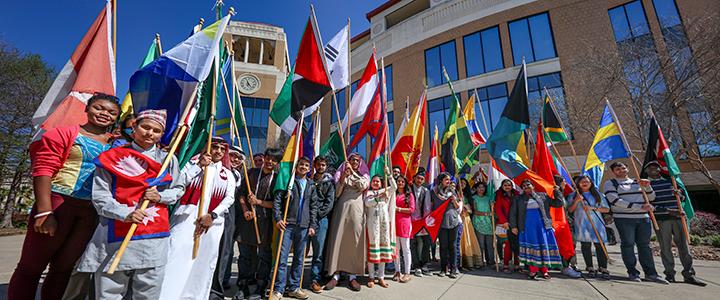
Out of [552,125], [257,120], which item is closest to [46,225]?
[552,125]

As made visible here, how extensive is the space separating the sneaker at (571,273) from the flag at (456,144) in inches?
101

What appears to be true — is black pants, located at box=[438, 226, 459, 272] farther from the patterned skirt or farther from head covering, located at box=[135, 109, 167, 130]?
head covering, located at box=[135, 109, 167, 130]

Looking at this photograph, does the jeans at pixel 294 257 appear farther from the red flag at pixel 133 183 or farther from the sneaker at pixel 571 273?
the sneaker at pixel 571 273

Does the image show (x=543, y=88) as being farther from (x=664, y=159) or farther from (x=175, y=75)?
(x=175, y=75)

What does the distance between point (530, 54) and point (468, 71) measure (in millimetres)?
3572

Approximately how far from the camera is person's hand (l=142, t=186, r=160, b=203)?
189 cm

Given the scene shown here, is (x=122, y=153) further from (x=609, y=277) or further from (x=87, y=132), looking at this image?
(x=609, y=277)

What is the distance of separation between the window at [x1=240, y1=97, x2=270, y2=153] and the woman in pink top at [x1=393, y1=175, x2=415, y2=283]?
25718mm

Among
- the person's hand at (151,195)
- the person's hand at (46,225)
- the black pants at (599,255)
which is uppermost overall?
the person's hand at (151,195)

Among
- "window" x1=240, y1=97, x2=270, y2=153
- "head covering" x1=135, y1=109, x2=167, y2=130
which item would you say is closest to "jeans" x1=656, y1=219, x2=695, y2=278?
"head covering" x1=135, y1=109, x2=167, y2=130

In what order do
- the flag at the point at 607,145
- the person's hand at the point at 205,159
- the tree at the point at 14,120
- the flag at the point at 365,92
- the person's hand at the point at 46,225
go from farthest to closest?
the tree at the point at 14,120, the flag at the point at 365,92, the flag at the point at 607,145, the person's hand at the point at 205,159, the person's hand at the point at 46,225

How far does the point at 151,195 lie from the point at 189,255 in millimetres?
1149

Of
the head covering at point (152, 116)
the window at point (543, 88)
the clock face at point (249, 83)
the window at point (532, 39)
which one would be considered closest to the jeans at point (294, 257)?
the head covering at point (152, 116)

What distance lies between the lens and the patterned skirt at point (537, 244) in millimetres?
4762
